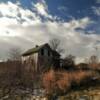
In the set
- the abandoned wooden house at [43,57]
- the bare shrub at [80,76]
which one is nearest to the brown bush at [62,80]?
the bare shrub at [80,76]

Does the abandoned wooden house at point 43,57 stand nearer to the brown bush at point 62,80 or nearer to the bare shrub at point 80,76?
the bare shrub at point 80,76

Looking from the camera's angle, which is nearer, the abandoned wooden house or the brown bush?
the brown bush

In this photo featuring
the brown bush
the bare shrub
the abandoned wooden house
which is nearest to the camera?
the brown bush

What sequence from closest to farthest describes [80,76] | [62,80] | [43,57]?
[62,80] < [80,76] < [43,57]

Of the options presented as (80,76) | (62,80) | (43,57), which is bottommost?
(62,80)

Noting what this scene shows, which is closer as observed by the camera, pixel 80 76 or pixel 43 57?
pixel 80 76

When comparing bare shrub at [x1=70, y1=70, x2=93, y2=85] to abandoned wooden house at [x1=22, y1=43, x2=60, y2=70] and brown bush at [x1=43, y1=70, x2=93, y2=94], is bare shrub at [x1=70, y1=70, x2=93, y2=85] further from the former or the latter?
abandoned wooden house at [x1=22, y1=43, x2=60, y2=70]

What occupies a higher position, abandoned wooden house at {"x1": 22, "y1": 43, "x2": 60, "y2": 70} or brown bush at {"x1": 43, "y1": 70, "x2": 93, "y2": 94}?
abandoned wooden house at {"x1": 22, "y1": 43, "x2": 60, "y2": 70}

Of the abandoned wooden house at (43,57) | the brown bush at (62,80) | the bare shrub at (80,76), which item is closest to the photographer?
the brown bush at (62,80)

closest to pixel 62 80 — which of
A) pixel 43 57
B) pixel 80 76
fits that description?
pixel 80 76

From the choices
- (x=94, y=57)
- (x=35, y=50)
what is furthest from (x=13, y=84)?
(x=94, y=57)

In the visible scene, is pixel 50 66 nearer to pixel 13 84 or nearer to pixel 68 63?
pixel 68 63

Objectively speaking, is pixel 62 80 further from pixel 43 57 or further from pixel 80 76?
pixel 43 57

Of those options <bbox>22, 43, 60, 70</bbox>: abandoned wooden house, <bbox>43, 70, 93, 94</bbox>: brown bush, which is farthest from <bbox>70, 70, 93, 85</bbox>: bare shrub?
<bbox>22, 43, 60, 70</bbox>: abandoned wooden house
